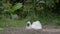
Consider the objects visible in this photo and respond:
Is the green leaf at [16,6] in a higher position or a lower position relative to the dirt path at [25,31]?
higher

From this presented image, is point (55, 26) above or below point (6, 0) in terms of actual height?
below

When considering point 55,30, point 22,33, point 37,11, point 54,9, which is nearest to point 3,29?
point 22,33

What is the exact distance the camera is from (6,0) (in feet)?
24.4

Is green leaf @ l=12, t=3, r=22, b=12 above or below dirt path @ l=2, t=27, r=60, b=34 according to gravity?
above

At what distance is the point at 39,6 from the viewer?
7262 millimetres

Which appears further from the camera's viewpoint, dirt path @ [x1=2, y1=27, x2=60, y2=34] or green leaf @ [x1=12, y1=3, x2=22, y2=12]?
green leaf @ [x1=12, y1=3, x2=22, y2=12]

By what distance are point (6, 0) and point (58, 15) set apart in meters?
1.66

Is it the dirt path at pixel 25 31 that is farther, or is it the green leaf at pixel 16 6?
the green leaf at pixel 16 6

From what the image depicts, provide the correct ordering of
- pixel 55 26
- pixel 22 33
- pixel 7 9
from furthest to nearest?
pixel 7 9
pixel 55 26
pixel 22 33

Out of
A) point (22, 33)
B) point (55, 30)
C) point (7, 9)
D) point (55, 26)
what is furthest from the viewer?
point (7, 9)

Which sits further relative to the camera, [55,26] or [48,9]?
[48,9]

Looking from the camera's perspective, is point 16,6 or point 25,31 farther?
point 16,6

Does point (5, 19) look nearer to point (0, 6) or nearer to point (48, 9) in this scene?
point (0, 6)

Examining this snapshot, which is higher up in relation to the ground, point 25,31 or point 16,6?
point 16,6
